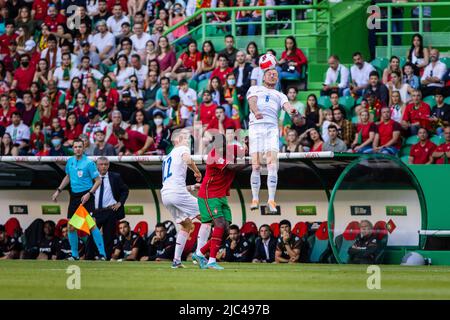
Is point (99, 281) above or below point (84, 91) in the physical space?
below

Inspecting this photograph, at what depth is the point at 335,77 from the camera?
2608 cm

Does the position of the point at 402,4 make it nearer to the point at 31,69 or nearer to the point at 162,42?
the point at 162,42

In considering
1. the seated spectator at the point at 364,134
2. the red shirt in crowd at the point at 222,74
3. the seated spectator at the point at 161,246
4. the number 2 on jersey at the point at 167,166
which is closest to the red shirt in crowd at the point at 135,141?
the red shirt in crowd at the point at 222,74

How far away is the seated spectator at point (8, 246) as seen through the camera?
24750 millimetres

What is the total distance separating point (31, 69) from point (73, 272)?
14.7 metres

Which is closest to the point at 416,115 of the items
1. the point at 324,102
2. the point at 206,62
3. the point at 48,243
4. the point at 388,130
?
the point at 388,130

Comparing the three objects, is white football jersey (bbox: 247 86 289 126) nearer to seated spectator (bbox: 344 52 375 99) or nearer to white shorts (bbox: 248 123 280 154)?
white shorts (bbox: 248 123 280 154)

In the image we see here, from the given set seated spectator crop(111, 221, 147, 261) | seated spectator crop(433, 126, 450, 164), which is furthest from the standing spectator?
seated spectator crop(433, 126, 450, 164)

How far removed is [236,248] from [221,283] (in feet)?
25.3

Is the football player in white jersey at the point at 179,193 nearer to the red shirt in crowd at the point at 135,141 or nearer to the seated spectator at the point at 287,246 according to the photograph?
the seated spectator at the point at 287,246

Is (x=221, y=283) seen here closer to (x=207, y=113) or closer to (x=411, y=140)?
(x=411, y=140)

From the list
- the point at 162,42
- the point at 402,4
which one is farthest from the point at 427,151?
the point at 162,42
